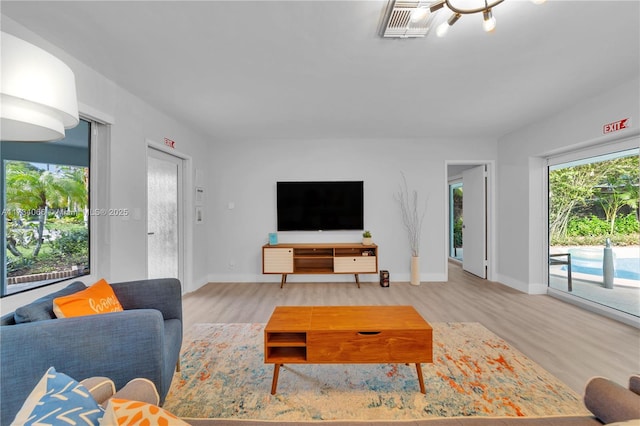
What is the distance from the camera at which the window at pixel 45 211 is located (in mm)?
1907

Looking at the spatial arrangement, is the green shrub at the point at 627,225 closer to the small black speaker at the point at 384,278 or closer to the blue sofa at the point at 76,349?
the small black speaker at the point at 384,278

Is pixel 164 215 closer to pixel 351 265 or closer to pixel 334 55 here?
pixel 351 265

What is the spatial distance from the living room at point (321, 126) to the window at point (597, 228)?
0.59 ft

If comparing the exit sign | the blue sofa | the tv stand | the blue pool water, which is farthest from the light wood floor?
Result: the exit sign

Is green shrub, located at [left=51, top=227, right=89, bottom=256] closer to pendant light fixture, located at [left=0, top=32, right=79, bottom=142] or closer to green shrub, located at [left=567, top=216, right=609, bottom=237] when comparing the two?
pendant light fixture, located at [left=0, top=32, right=79, bottom=142]

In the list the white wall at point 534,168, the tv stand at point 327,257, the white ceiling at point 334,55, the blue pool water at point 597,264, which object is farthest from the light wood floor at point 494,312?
the white ceiling at point 334,55

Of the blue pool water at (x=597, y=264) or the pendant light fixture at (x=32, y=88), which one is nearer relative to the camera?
the pendant light fixture at (x=32, y=88)

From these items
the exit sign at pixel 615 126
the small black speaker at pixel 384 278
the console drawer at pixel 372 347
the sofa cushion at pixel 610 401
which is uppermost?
the exit sign at pixel 615 126

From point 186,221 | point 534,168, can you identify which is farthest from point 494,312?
point 186,221

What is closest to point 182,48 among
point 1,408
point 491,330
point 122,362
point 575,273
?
point 122,362

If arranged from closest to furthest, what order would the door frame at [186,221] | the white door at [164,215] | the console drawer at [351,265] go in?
the white door at [164,215], the door frame at [186,221], the console drawer at [351,265]

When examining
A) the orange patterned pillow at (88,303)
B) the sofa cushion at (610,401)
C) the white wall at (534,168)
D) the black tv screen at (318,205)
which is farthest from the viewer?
the black tv screen at (318,205)

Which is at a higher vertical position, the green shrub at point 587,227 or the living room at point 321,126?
the living room at point 321,126

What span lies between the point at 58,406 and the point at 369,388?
1.71 meters
